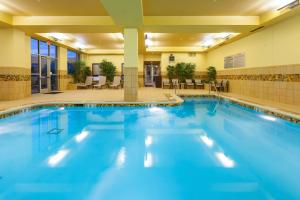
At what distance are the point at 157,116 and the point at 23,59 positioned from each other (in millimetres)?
6411

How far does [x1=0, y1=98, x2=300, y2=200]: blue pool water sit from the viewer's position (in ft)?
8.45

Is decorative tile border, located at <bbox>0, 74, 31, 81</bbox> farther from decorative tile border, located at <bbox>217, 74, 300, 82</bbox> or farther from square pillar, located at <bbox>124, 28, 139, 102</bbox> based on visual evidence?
decorative tile border, located at <bbox>217, 74, 300, 82</bbox>

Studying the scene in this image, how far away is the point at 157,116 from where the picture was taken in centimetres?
686

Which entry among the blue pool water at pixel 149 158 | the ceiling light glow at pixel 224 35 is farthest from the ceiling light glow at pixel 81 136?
the ceiling light glow at pixel 224 35

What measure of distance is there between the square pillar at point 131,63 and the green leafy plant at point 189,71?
8.74 metres

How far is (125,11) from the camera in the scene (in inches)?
267

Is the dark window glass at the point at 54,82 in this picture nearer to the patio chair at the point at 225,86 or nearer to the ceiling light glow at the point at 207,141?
the patio chair at the point at 225,86

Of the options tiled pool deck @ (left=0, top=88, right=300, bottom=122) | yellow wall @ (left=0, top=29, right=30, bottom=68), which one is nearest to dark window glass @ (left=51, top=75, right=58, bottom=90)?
tiled pool deck @ (left=0, top=88, right=300, bottom=122)

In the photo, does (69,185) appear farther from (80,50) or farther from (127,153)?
(80,50)

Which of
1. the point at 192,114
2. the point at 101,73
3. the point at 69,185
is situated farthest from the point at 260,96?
the point at 101,73

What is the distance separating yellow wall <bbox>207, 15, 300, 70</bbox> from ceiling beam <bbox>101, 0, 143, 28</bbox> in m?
4.66

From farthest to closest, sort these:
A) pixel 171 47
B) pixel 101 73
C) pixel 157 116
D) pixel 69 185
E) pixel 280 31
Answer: pixel 101 73 < pixel 171 47 < pixel 280 31 < pixel 157 116 < pixel 69 185

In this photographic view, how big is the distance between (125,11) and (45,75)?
824 cm

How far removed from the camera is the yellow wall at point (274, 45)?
7836 mm
